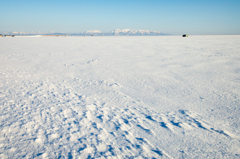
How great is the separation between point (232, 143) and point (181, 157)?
770 millimetres

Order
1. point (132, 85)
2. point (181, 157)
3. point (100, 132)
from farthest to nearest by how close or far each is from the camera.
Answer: point (132, 85) → point (100, 132) → point (181, 157)

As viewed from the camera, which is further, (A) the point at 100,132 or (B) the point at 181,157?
(A) the point at 100,132

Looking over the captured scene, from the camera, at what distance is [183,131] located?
6.55 ft

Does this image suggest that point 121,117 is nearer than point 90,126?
No

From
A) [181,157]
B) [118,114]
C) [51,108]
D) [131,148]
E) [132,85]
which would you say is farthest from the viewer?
[132,85]

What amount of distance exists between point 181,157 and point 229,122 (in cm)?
120

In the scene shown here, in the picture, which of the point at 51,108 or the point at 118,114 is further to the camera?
the point at 51,108

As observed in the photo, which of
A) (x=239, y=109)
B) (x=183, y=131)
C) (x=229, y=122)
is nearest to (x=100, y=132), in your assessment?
(x=183, y=131)

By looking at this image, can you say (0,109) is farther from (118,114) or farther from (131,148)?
(131,148)

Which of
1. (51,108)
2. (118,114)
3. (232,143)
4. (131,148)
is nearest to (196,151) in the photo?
(232,143)

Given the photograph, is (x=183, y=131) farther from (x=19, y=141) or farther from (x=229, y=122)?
(x=19, y=141)

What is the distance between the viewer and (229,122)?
2166 mm

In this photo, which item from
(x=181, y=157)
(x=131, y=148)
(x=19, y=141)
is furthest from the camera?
(x=19, y=141)

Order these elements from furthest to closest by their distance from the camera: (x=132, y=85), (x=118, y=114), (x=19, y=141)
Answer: (x=132, y=85)
(x=118, y=114)
(x=19, y=141)
